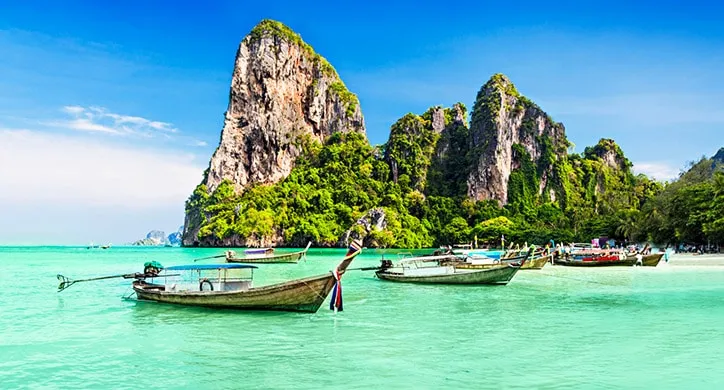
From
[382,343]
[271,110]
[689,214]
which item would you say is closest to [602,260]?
[689,214]

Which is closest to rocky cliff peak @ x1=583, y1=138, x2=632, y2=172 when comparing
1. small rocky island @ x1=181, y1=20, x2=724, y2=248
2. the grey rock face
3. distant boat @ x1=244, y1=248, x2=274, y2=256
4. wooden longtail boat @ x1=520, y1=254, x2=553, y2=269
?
small rocky island @ x1=181, y1=20, x2=724, y2=248

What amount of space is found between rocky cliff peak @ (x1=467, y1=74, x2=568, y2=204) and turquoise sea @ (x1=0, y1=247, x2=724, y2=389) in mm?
82008

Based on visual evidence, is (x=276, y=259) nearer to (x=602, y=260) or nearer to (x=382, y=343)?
(x=602, y=260)

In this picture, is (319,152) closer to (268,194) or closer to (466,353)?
(268,194)

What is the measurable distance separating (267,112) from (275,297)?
100700 mm

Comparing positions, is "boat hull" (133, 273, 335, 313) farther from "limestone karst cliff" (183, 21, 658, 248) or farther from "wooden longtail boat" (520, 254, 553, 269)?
"limestone karst cliff" (183, 21, 658, 248)

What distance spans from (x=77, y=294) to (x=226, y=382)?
17.7 m

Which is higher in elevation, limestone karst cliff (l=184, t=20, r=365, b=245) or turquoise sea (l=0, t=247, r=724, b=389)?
limestone karst cliff (l=184, t=20, r=365, b=245)

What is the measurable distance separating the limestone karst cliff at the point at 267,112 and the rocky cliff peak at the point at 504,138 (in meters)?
36.0

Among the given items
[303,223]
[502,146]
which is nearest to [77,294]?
[303,223]

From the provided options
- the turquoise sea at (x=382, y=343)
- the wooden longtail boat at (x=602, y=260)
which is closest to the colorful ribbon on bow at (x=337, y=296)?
the turquoise sea at (x=382, y=343)

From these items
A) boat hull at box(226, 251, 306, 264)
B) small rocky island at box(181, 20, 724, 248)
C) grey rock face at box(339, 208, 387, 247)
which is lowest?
boat hull at box(226, 251, 306, 264)

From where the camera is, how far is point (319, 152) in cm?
11819

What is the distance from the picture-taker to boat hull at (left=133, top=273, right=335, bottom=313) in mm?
15875
